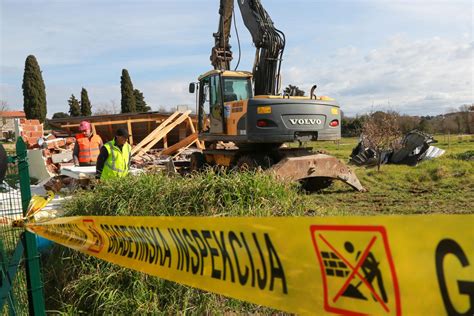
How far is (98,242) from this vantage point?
252 cm

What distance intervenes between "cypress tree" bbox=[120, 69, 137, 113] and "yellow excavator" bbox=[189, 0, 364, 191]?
46.0 meters

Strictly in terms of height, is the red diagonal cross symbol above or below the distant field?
above

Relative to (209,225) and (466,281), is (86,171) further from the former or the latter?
(466,281)

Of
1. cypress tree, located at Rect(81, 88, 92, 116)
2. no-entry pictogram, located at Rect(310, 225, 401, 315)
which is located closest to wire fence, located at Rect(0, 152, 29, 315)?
no-entry pictogram, located at Rect(310, 225, 401, 315)

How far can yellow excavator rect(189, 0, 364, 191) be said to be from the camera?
33.4ft

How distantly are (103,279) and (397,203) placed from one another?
7950 millimetres

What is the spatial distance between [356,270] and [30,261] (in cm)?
268

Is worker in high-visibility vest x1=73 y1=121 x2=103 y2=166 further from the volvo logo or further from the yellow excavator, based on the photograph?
the volvo logo

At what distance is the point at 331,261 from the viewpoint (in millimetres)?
1350

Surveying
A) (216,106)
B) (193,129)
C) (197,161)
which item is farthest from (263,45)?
(193,129)

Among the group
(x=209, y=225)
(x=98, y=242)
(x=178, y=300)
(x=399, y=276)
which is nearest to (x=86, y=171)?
(x=178, y=300)

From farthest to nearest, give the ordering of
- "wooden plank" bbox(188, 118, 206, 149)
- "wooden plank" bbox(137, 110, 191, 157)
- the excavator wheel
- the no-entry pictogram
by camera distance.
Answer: "wooden plank" bbox(188, 118, 206, 149)
"wooden plank" bbox(137, 110, 191, 157)
the excavator wheel
the no-entry pictogram

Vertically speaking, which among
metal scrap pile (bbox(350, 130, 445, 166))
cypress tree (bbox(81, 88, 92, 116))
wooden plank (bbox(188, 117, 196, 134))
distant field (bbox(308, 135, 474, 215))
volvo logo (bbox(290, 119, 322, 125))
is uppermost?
cypress tree (bbox(81, 88, 92, 116))

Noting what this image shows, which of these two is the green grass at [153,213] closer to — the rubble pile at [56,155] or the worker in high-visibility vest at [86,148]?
the worker in high-visibility vest at [86,148]
